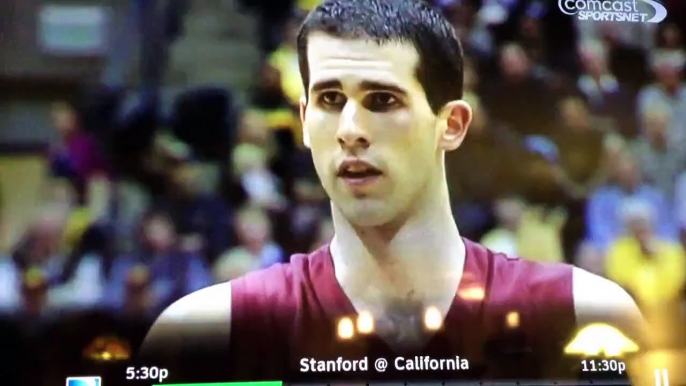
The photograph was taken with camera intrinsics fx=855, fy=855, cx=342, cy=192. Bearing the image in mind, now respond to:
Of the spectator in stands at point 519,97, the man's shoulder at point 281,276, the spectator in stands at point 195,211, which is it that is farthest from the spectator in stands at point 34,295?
the spectator in stands at point 519,97

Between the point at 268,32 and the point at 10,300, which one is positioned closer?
the point at 10,300

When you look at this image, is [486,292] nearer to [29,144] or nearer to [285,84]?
[285,84]

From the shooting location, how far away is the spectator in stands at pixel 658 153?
175cm

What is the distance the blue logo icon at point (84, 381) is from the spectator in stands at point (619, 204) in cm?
99

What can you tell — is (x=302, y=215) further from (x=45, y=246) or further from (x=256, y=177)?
(x=45, y=246)

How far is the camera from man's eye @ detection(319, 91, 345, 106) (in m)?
1.65

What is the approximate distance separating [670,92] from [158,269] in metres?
1.11

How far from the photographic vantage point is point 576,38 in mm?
1784

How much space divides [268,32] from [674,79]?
85 centimetres

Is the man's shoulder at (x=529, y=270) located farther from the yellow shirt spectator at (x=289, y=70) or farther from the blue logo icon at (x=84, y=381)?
the blue logo icon at (x=84, y=381)

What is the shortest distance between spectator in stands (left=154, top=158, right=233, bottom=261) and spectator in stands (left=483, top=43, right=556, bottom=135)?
0.59m

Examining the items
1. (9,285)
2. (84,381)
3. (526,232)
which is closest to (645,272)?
(526,232)

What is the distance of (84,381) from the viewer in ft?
5.20

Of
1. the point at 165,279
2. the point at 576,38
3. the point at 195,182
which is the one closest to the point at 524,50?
the point at 576,38
